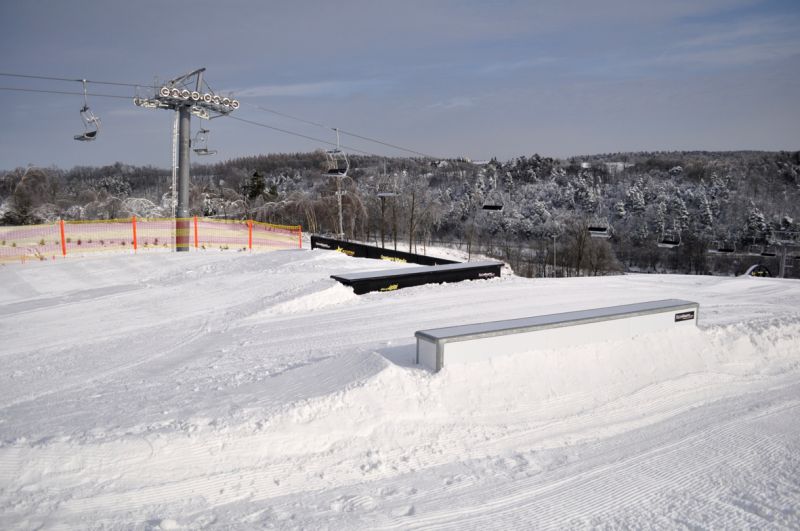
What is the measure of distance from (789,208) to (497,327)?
134 meters

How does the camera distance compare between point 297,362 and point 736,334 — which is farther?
point 736,334

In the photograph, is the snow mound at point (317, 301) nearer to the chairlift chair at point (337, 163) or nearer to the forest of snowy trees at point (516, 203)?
the chairlift chair at point (337, 163)

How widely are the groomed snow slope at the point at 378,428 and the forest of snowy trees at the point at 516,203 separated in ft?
88.3

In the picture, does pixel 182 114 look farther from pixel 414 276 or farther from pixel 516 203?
pixel 516 203

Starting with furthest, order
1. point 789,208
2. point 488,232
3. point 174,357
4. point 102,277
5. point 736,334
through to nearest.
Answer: point 789,208, point 488,232, point 102,277, point 736,334, point 174,357

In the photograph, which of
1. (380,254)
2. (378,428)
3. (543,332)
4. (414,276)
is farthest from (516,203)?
(378,428)

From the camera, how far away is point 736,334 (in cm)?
980

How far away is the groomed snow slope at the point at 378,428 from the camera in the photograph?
4.48 metres

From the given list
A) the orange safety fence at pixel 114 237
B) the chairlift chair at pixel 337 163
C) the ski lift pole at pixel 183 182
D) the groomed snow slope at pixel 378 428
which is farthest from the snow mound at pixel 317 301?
the chairlift chair at pixel 337 163

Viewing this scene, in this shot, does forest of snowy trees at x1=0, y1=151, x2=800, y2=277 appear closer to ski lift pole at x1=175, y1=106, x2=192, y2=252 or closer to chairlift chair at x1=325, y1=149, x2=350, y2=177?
chairlift chair at x1=325, y1=149, x2=350, y2=177

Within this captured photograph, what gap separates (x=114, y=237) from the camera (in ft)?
78.6

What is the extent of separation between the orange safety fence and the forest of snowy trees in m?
12.9

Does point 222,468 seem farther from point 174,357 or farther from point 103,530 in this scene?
point 174,357

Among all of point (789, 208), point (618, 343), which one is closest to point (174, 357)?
point (618, 343)
